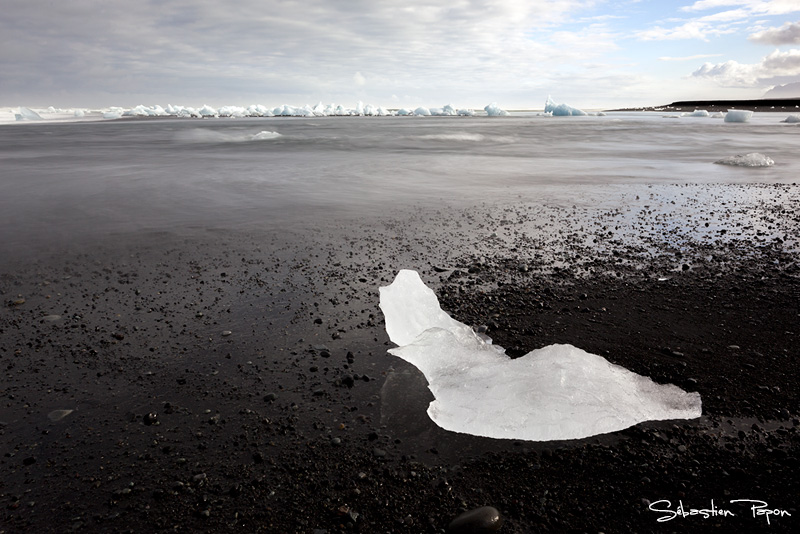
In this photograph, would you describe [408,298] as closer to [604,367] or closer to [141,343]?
[604,367]

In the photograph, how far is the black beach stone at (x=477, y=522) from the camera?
2.40 metres

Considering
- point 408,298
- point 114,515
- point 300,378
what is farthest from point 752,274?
point 114,515

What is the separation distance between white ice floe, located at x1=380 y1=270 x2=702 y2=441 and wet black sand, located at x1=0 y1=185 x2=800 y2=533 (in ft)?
0.35

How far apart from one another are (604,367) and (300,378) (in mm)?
2266

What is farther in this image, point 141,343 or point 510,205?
point 510,205

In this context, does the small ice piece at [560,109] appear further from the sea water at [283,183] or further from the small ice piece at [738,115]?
the sea water at [283,183]

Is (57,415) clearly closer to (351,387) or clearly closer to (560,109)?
(351,387)

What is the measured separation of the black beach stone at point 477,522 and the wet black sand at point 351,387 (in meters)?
0.08

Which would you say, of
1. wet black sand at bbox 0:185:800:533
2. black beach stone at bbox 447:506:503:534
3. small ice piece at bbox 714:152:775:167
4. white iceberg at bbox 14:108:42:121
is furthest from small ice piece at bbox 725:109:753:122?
white iceberg at bbox 14:108:42:121

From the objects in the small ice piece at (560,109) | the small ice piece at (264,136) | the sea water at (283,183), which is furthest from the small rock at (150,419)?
the small ice piece at (560,109)

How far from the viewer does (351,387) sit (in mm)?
3627

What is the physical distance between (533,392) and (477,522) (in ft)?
3.81

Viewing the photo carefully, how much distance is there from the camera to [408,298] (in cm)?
433

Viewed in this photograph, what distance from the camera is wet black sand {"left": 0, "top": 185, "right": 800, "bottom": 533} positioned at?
8.48 ft
